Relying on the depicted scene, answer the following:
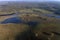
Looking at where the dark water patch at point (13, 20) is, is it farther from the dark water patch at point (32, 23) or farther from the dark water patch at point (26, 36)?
the dark water patch at point (26, 36)

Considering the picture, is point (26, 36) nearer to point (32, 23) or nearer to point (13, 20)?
point (32, 23)

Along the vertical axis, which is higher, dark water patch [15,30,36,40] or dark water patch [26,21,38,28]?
dark water patch [26,21,38,28]

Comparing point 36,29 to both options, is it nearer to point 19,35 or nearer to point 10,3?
point 19,35

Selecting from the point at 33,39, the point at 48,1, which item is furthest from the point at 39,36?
the point at 48,1

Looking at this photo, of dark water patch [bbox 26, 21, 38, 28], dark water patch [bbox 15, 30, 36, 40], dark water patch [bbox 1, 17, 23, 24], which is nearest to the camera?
dark water patch [bbox 15, 30, 36, 40]

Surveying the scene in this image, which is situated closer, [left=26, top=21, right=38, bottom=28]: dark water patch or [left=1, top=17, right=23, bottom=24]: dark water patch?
[left=26, top=21, right=38, bottom=28]: dark water patch

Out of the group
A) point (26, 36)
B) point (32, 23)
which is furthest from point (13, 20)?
point (26, 36)

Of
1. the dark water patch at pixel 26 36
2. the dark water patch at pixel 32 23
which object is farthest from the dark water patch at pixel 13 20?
the dark water patch at pixel 26 36

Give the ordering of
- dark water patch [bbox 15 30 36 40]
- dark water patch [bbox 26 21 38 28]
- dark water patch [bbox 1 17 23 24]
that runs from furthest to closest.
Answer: dark water patch [bbox 1 17 23 24]
dark water patch [bbox 26 21 38 28]
dark water patch [bbox 15 30 36 40]

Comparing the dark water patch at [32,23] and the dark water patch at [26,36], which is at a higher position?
the dark water patch at [32,23]

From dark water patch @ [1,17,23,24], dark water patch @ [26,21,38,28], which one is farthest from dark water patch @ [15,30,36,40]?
dark water patch @ [1,17,23,24]

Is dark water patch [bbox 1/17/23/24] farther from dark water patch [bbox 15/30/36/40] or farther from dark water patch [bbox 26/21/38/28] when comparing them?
dark water patch [bbox 15/30/36/40]

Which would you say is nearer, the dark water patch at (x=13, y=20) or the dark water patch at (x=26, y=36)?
the dark water patch at (x=26, y=36)
